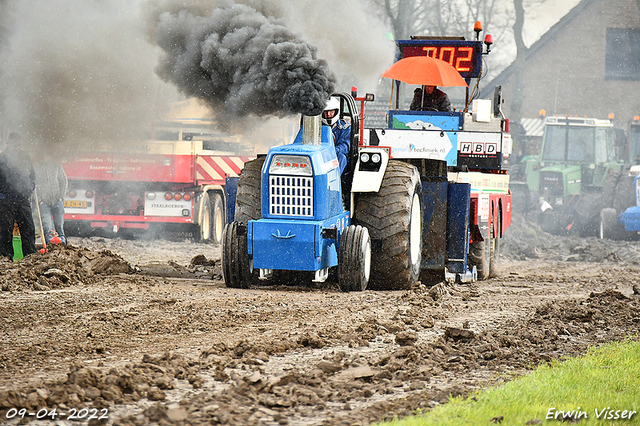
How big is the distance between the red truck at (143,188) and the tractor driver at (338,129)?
682cm

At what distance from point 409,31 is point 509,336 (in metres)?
30.9

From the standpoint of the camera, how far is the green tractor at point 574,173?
21953 mm

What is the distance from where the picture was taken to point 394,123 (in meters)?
13.4

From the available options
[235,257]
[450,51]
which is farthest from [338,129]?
[450,51]

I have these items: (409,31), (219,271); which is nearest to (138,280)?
(219,271)

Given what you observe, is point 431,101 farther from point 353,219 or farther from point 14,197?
point 14,197

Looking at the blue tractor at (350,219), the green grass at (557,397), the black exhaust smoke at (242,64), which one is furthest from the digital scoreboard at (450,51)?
the green grass at (557,397)

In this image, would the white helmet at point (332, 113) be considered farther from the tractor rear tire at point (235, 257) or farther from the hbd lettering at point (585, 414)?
the hbd lettering at point (585, 414)

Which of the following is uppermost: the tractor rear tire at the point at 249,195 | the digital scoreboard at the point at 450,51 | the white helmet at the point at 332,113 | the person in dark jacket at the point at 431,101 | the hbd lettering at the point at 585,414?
the digital scoreboard at the point at 450,51

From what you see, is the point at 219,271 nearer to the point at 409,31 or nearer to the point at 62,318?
the point at 62,318

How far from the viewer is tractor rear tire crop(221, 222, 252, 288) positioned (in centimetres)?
948

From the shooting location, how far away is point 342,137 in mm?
10211

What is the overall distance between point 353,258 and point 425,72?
4602 mm

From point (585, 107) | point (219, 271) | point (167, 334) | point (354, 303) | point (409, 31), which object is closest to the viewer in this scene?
point (167, 334)
